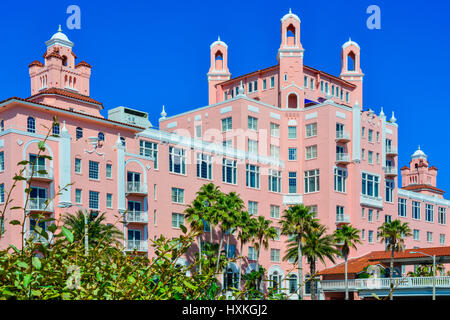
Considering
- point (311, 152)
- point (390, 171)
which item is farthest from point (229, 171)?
point (390, 171)

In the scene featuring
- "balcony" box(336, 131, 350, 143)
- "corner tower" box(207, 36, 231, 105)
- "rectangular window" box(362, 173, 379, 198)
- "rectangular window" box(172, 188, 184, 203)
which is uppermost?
"corner tower" box(207, 36, 231, 105)

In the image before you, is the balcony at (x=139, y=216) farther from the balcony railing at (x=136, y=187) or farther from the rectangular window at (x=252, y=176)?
the rectangular window at (x=252, y=176)

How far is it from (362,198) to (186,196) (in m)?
26.6

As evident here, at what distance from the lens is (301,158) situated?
87.6 meters

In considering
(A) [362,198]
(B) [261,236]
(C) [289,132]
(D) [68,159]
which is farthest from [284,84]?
(D) [68,159]

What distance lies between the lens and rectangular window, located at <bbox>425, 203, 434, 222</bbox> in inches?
4126

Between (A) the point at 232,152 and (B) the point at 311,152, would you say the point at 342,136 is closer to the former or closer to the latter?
(B) the point at 311,152

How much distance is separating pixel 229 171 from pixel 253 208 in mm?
5760

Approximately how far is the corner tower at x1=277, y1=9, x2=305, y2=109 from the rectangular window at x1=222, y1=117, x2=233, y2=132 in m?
8.90

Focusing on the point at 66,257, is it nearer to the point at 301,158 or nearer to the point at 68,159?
the point at 68,159

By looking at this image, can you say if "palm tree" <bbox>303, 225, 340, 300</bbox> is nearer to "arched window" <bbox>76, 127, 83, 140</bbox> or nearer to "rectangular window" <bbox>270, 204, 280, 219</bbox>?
"rectangular window" <bbox>270, 204, 280, 219</bbox>

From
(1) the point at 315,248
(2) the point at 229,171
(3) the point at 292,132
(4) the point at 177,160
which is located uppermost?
(3) the point at 292,132

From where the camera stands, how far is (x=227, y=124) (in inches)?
3378

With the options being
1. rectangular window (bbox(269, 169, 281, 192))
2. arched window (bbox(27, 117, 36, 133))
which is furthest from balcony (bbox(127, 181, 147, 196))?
rectangular window (bbox(269, 169, 281, 192))
